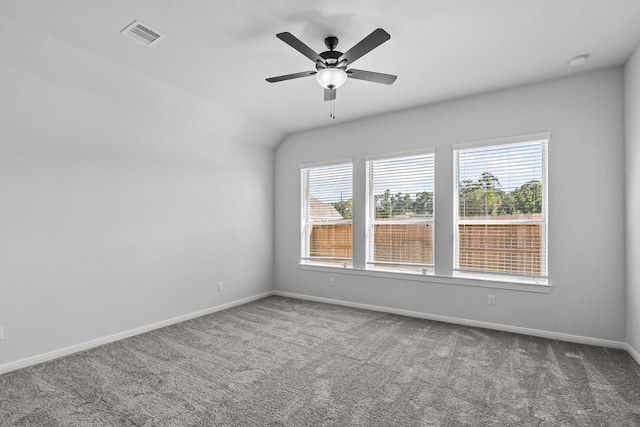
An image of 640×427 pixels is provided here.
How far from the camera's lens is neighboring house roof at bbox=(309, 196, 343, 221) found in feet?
17.4

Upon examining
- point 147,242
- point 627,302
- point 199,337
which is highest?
point 147,242

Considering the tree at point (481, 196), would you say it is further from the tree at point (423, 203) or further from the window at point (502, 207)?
the tree at point (423, 203)

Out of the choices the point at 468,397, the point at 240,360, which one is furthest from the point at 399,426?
the point at 240,360

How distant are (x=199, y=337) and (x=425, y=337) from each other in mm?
2546

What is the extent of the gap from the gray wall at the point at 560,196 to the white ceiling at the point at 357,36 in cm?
30

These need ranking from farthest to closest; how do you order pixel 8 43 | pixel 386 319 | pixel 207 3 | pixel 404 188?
pixel 404 188
pixel 386 319
pixel 8 43
pixel 207 3

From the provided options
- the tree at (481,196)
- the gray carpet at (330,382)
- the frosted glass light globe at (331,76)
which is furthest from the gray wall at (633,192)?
the frosted glass light globe at (331,76)

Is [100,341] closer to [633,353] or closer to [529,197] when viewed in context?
[529,197]

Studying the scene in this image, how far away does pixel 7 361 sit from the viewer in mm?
2820

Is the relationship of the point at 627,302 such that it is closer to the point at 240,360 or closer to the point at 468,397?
the point at 468,397

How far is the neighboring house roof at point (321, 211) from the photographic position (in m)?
5.30

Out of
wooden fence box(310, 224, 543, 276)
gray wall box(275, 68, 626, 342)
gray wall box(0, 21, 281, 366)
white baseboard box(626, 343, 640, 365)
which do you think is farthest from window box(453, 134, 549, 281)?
gray wall box(0, 21, 281, 366)

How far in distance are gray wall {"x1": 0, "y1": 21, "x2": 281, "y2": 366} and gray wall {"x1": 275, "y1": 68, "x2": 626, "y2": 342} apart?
2.61 meters

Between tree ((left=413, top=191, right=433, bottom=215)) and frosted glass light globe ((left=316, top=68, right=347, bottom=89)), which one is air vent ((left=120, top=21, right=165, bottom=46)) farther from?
tree ((left=413, top=191, right=433, bottom=215))
